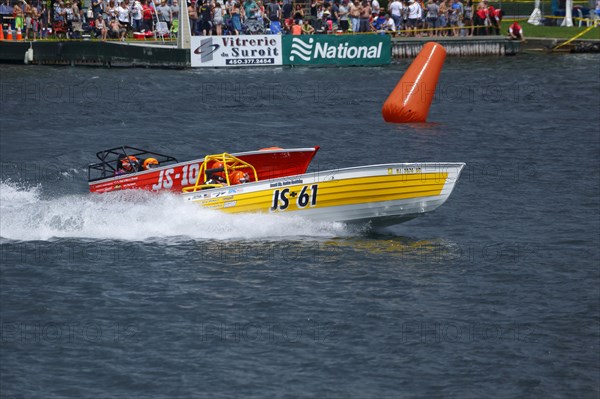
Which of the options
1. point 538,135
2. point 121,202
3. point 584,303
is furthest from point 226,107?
point 584,303

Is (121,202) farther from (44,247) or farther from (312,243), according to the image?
(312,243)

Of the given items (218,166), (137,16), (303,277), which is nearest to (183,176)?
(218,166)

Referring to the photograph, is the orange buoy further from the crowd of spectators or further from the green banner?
the crowd of spectators

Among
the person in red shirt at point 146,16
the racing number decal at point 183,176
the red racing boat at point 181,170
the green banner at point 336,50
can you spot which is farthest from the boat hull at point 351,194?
the person in red shirt at point 146,16

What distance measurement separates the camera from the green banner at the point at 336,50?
1880 inches

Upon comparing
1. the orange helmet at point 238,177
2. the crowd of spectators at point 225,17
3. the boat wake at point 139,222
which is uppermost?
the crowd of spectators at point 225,17

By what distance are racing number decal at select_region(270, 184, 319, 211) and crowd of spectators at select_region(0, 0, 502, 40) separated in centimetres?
2530

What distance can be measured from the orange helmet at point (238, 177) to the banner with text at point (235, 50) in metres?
23.6

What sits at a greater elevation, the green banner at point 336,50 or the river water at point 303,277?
the green banner at point 336,50

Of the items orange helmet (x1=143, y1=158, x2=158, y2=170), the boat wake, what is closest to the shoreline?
orange helmet (x1=143, y1=158, x2=158, y2=170)

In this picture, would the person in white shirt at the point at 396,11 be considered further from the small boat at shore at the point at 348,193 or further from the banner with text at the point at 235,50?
the small boat at shore at the point at 348,193

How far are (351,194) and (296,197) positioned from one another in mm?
1151

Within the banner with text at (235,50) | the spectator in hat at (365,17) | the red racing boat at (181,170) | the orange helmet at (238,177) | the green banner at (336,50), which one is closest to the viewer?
the orange helmet at (238,177)

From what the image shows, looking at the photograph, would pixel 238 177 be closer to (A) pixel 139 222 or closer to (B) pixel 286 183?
(B) pixel 286 183
